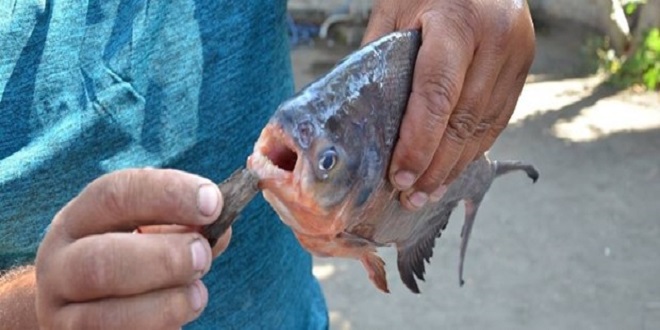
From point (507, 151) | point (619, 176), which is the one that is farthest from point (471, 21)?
point (507, 151)

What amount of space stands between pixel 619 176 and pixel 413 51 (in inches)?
184

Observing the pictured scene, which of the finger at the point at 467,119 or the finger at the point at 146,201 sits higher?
the finger at the point at 146,201

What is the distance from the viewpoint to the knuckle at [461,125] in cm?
167

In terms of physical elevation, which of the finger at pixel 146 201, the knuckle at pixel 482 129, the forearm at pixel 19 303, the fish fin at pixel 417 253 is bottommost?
the fish fin at pixel 417 253

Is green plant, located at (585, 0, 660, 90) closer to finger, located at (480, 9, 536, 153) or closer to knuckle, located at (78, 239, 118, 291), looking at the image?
finger, located at (480, 9, 536, 153)

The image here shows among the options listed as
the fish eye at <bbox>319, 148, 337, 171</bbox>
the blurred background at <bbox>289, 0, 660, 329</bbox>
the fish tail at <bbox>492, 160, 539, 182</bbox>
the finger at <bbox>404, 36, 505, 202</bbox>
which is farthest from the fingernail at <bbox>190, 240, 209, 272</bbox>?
the blurred background at <bbox>289, 0, 660, 329</bbox>

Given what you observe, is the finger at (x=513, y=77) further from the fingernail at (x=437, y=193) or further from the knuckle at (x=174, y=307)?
the knuckle at (x=174, y=307)

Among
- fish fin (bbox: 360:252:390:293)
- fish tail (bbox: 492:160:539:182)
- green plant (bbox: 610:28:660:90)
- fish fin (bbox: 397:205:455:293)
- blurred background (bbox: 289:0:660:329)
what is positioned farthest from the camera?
green plant (bbox: 610:28:660:90)

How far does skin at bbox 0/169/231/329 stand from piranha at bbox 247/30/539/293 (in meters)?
0.14

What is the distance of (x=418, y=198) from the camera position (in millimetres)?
1753

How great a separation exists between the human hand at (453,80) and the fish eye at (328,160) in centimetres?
17

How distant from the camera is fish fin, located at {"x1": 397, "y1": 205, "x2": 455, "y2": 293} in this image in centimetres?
217

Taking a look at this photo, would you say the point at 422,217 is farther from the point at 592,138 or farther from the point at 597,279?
the point at 592,138

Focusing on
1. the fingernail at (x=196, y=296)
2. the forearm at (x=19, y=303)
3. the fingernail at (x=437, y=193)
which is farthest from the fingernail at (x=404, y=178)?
the forearm at (x=19, y=303)
